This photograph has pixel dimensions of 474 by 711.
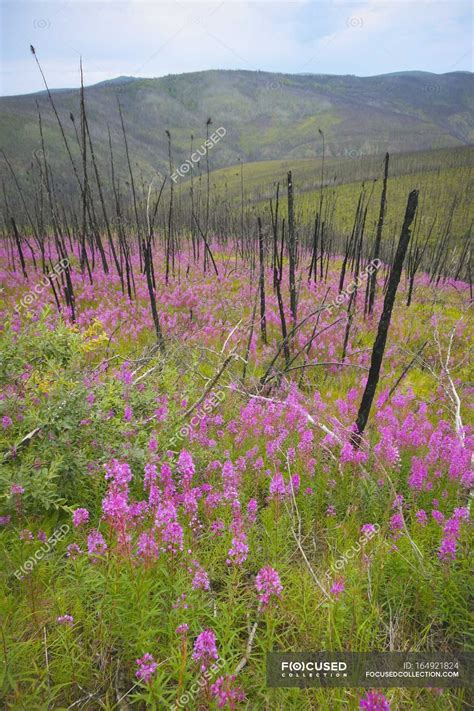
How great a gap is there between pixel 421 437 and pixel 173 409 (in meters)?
3.14

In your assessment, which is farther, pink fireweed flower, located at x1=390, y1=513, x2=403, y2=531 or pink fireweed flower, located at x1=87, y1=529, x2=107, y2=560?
pink fireweed flower, located at x1=390, y1=513, x2=403, y2=531

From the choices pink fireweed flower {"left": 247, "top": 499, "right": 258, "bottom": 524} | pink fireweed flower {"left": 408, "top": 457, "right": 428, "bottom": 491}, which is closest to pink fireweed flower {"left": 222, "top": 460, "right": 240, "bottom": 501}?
pink fireweed flower {"left": 247, "top": 499, "right": 258, "bottom": 524}

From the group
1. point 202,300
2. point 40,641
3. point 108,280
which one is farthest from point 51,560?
point 108,280

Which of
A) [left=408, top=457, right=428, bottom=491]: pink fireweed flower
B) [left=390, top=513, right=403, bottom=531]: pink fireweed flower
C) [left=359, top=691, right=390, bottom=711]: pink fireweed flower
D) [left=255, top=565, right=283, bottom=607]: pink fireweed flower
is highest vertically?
[left=359, top=691, right=390, bottom=711]: pink fireweed flower

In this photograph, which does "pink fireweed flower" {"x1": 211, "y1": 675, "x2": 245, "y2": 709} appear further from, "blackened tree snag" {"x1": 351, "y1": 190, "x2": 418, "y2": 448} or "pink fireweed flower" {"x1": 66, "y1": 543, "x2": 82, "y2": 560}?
"blackened tree snag" {"x1": 351, "y1": 190, "x2": 418, "y2": 448}

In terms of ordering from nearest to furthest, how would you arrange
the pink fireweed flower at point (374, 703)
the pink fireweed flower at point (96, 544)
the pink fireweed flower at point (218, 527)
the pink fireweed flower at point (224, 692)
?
the pink fireweed flower at point (374, 703) → the pink fireweed flower at point (224, 692) → the pink fireweed flower at point (96, 544) → the pink fireweed flower at point (218, 527)

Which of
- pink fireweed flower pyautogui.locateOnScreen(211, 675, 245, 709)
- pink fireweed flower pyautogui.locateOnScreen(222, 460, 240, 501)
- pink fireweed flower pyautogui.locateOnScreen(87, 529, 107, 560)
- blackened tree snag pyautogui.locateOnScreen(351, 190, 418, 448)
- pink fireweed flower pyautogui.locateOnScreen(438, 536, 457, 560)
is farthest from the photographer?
blackened tree snag pyautogui.locateOnScreen(351, 190, 418, 448)

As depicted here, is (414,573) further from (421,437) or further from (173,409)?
(173,409)

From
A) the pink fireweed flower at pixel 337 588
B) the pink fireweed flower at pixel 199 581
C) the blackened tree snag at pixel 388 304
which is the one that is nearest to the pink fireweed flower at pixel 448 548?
the pink fireweed flower at pixel 337 588

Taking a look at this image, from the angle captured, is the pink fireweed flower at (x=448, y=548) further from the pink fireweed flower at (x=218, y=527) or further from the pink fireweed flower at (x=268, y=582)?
the pink fireweed flower at (x=218, y=527)

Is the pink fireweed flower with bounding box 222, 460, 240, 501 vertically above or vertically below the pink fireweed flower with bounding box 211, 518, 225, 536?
above

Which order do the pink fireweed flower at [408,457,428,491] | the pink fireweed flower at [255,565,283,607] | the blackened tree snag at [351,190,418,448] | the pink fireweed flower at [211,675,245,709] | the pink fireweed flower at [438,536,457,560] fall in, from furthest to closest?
the blackened tree snag at [351,190,418,448] → the pink fireweed flower at [408,457,428,491] → the pink fireweed flower at [438,536,457,560] → the pink fireweed flower at [255,565,283,607] → the pink fireweed flower at [211,675,245,709]

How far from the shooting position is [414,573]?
2680 millimetres

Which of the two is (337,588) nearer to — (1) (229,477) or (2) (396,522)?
(2) (396,522)
